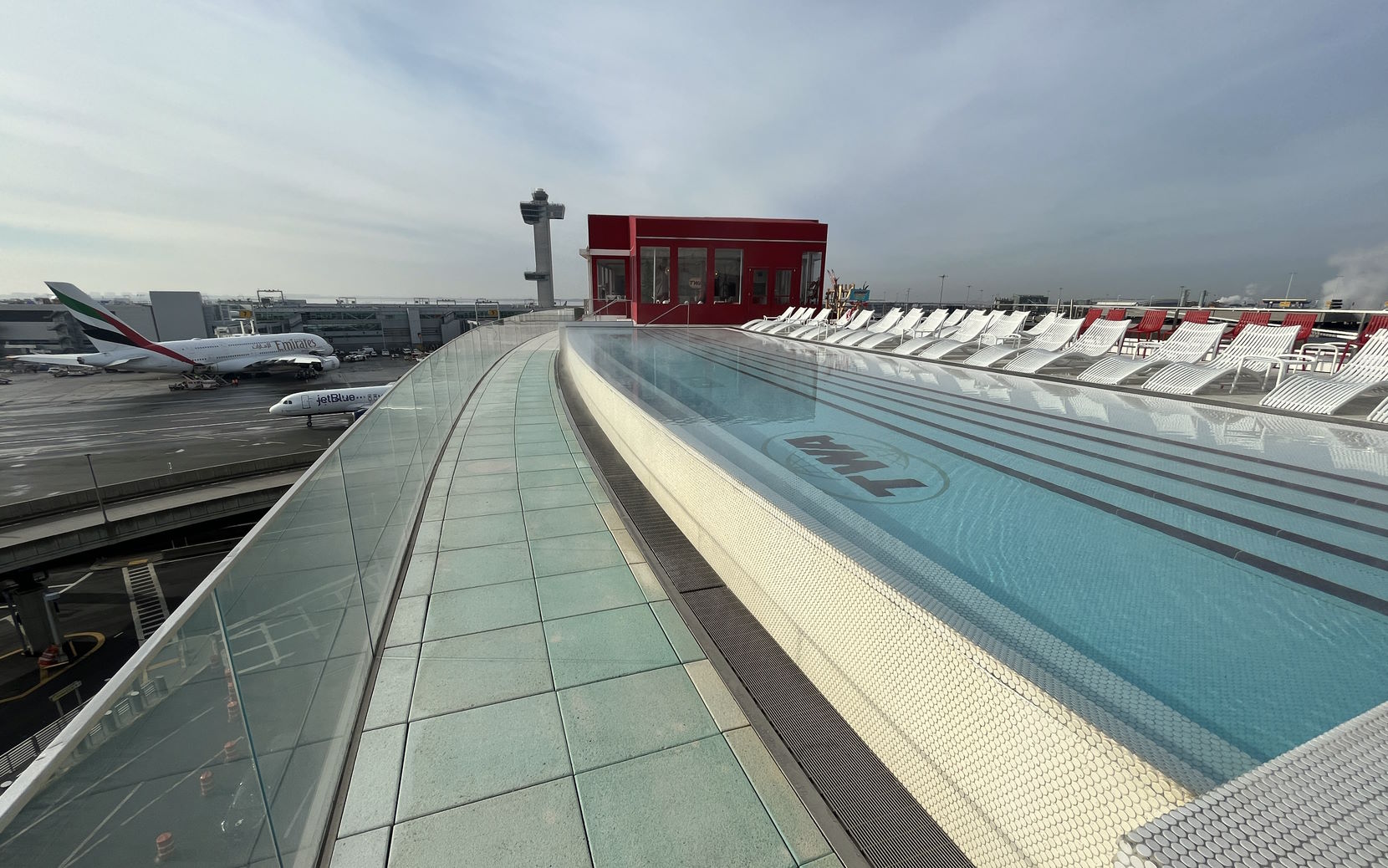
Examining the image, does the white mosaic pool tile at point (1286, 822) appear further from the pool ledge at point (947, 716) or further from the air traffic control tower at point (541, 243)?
the air traffic control tower at point (541, 243)

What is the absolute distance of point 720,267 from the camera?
19641mm

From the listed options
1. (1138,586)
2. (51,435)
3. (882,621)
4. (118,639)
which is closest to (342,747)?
(882,621)

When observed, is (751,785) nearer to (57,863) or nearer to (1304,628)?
(57,863)

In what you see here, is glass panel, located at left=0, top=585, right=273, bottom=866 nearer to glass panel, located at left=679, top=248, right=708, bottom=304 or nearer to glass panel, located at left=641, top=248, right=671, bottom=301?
glass panel, located at left=641, top=248, right=671, bottom=301

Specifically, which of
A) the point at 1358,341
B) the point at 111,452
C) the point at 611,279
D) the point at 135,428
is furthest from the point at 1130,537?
the point at 135,428

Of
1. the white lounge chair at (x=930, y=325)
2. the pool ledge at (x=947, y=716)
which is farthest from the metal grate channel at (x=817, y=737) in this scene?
the white lounge chair at (x=930, y=325)

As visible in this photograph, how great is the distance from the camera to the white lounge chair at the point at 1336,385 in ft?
17.3

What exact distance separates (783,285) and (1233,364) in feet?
49.0

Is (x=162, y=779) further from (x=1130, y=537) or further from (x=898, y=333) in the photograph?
(x=898, y=333)

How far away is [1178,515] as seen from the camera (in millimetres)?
2971

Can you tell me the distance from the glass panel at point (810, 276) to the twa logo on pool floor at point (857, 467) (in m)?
17.0

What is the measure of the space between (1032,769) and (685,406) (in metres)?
4.24

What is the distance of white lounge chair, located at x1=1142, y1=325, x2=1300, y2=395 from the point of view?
6352 millimetres

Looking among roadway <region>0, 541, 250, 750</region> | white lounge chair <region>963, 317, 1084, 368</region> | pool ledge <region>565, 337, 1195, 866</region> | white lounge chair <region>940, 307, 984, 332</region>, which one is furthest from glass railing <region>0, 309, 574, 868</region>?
white lounge chair <region>940, 307, 984, 332</region>
